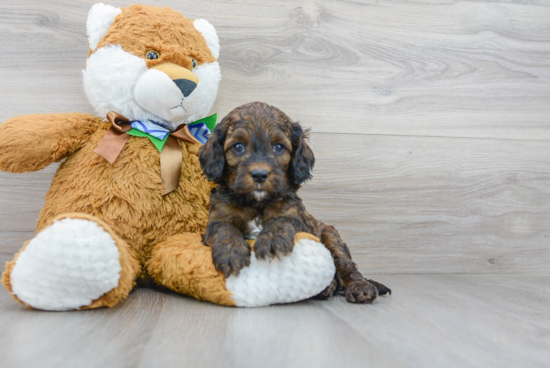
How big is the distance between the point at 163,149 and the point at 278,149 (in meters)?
0.46

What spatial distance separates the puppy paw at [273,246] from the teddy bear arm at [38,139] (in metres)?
0.81

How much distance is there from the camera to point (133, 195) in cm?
155

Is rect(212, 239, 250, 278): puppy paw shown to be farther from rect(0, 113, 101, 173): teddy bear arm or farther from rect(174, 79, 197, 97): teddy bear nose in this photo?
rect(0, 113, 101, 173): teddy bear arm

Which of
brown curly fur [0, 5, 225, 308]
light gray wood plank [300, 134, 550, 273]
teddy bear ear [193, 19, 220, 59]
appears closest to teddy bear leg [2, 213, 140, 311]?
brown curly fur [0, 5, 225, 308]

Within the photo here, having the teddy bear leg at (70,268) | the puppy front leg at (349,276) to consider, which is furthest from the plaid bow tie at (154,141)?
the puppy front leg at (349,276)

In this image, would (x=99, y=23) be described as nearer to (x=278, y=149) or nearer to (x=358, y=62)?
(x=278, y=149)

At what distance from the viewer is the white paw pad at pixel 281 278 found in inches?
53.3

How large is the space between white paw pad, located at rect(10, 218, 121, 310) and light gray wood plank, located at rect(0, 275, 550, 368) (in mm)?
50

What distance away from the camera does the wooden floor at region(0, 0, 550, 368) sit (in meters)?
1.96

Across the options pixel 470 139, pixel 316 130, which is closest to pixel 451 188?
pixel 470 139

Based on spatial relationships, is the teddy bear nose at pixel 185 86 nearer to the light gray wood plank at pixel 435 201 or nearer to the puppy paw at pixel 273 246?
the puppy paw at pixel 273 246

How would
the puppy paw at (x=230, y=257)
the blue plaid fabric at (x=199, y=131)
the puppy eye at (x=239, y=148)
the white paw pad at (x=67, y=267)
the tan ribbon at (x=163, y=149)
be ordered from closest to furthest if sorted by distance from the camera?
the white paw pad at (x=67, y=267), the puppy paw at (x=230, y=257), the puppy eye at (x=239, y=148), the tan ribbon at (x=163, y=149), the blue plaid fabric at (x=199, y=131)

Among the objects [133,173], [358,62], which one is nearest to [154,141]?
[133,173]

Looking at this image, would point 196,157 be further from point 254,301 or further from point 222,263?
point 254,301
